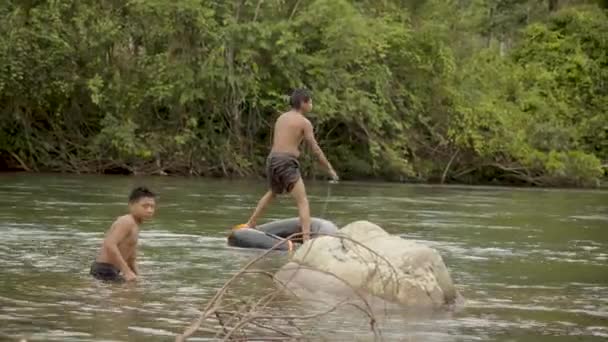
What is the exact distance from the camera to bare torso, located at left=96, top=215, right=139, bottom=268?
1209 centimetres

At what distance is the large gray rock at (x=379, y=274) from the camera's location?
11.5 m

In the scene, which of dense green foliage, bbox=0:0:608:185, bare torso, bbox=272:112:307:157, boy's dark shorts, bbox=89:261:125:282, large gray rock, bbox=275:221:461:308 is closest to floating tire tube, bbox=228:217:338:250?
bare torso, bbox=272:112:307:157

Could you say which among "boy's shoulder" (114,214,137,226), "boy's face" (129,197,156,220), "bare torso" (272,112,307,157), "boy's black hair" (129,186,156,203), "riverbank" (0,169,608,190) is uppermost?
"bare torso" (272,112,307,157)

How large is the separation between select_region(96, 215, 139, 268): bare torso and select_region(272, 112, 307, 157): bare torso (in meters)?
3.81

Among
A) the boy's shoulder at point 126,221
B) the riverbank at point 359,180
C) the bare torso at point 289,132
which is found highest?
the bare torso at point 289,132

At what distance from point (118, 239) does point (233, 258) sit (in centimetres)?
263

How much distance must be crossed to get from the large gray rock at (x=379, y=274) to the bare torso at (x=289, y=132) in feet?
11.1

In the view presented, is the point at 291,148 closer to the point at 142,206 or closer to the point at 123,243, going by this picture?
the point at 142,206

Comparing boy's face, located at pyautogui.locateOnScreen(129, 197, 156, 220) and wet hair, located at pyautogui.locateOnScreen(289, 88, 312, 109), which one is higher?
wet hair, located at pyautogui.locateOnScreen(289, 88, 312, 109)

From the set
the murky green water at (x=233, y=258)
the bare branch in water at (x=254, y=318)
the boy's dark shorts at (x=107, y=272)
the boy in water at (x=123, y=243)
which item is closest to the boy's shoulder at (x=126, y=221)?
the boy in water at (x=123, y=243)

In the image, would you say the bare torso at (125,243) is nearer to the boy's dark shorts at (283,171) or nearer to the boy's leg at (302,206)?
the boy's leg at (302,206)

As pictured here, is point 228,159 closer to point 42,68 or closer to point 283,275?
point 42,68

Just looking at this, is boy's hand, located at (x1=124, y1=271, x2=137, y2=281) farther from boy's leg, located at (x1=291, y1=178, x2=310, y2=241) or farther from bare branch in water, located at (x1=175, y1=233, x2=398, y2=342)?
boy's leg, located at (x1=291, y1=178, x2=310, y2=241)

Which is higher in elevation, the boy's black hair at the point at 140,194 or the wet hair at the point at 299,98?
the wet hair at the point at 299,98
